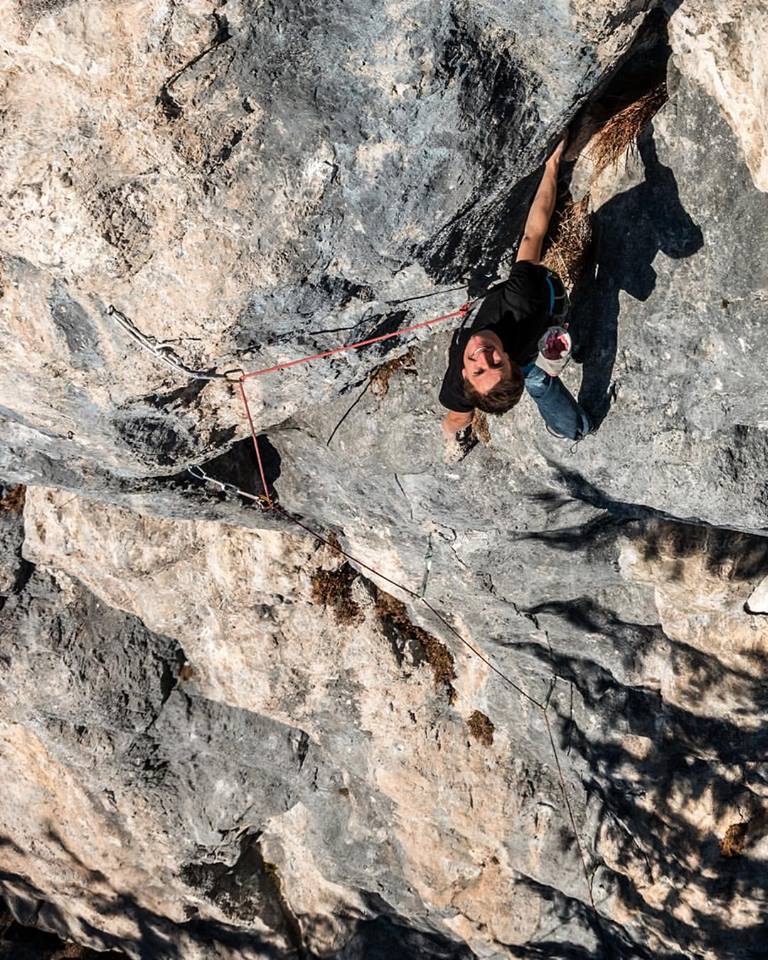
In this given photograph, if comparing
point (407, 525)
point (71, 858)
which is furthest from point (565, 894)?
point (71, 858)

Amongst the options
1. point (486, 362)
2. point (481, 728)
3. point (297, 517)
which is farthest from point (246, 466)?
point (481, 728)

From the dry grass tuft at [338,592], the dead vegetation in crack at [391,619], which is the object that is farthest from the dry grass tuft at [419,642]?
the dry grass tuft at [338,592]

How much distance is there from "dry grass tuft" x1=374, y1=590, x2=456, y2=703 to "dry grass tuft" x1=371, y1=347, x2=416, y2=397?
10.7ft

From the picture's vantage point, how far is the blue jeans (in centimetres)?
552

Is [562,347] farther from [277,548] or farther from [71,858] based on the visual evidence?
[71,858]

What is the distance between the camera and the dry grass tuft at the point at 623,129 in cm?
518

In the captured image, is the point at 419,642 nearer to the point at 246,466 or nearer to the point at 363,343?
the point at 246,466

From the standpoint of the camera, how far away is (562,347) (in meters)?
5.43

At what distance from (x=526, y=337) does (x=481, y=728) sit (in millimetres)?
5716

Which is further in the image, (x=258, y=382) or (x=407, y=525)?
(x=407, y=525)

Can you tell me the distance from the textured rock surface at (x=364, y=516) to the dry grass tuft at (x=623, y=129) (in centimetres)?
11

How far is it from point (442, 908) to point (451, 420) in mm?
7586

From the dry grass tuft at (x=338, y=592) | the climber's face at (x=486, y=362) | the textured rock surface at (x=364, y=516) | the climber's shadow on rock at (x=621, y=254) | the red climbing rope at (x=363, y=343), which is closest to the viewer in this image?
the textured rock surface at (x=364, y=516)

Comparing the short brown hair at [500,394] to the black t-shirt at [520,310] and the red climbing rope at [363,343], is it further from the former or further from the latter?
the red climbing rope at [363,343]
